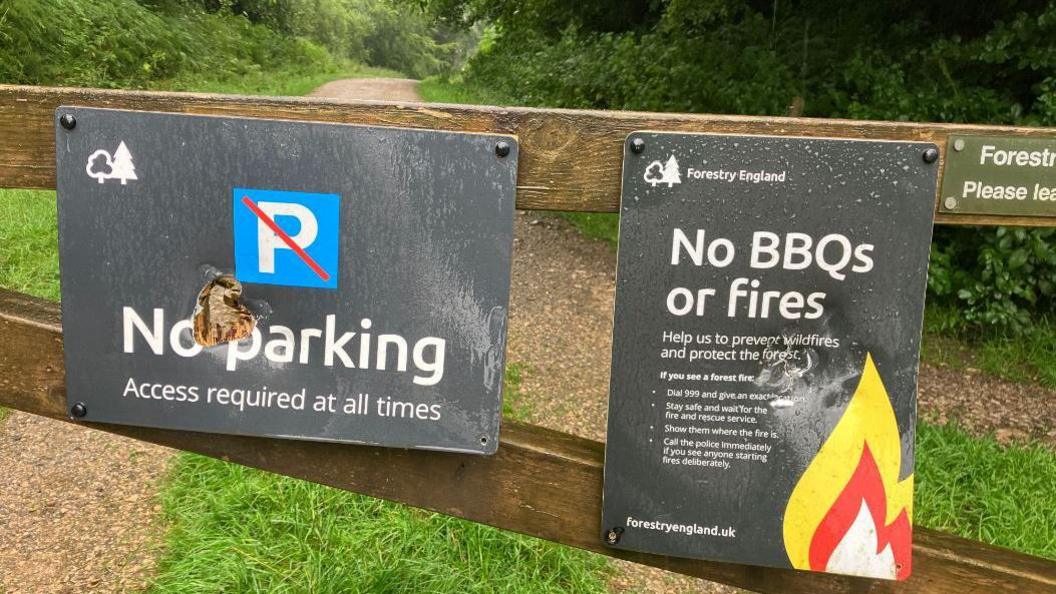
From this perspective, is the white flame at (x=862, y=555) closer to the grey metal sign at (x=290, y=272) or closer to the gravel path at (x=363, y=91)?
the grey metal sign at (x=290, y=272)

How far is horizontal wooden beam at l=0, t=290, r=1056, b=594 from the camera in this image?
147 centimetres

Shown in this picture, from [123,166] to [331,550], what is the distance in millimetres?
1776

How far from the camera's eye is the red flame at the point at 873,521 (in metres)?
1.36

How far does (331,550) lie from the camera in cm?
275

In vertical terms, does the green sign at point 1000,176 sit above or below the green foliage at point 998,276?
above

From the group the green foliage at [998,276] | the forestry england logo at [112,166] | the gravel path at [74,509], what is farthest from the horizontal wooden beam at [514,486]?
the green foliage at [998,276]

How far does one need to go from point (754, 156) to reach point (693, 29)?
783cm

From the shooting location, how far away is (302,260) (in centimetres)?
133

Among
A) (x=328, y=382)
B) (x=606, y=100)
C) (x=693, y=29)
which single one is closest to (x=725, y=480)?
(x=328, y=382)

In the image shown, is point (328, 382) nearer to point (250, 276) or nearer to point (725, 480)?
point (250, 276)

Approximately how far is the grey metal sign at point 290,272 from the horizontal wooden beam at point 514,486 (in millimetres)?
104

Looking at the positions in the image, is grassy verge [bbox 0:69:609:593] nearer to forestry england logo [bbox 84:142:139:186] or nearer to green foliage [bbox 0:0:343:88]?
forestry england logo [bbox 84:142:139:186]

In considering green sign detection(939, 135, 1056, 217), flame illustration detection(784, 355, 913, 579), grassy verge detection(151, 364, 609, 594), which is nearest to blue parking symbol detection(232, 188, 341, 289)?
flame illustration detection(784, 355, 913, 579)

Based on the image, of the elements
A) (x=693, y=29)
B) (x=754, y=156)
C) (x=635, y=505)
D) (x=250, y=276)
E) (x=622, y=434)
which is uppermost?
(x=693, y=29)
